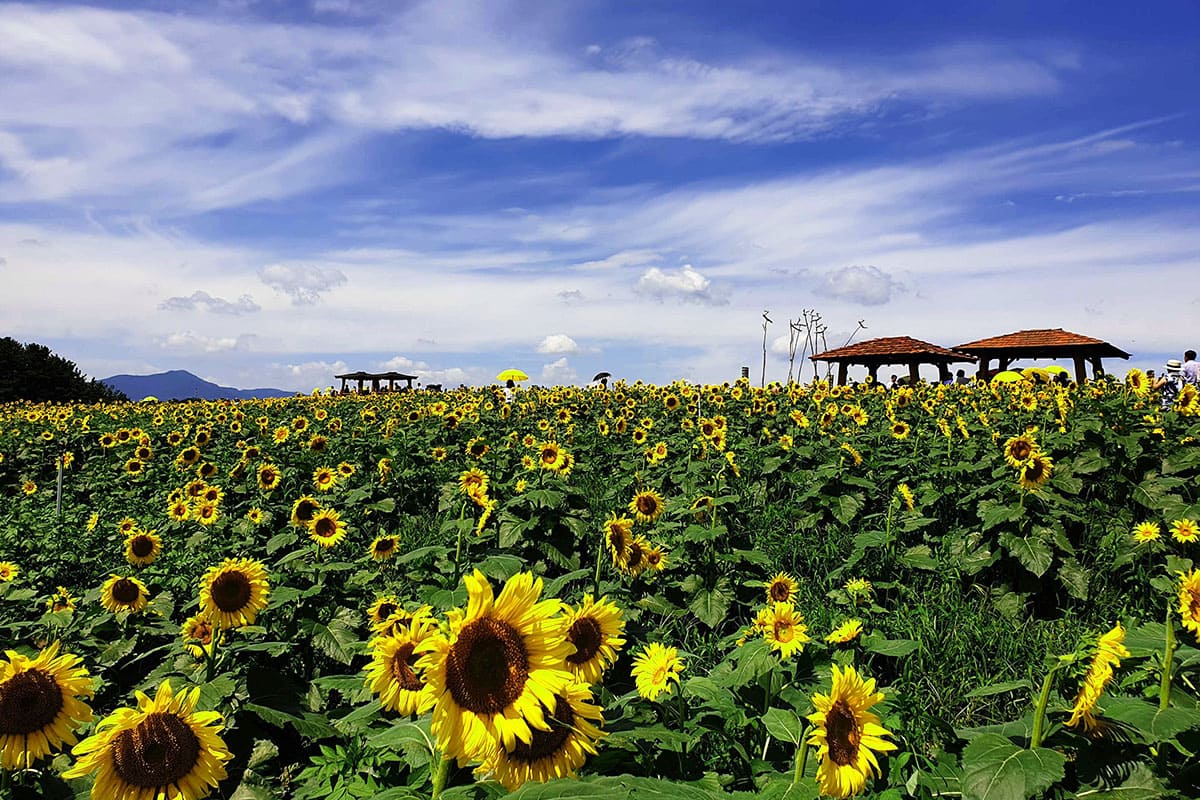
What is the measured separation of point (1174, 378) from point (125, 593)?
14.5 metres

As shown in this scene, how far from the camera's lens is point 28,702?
215cm

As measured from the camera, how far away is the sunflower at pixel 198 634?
312 cm

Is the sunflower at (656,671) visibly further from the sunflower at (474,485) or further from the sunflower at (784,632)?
the sunflower at (474,485)

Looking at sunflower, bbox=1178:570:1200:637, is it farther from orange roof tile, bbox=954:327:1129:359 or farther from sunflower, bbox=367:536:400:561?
orange roof tile, bbox=954:327:1129:359

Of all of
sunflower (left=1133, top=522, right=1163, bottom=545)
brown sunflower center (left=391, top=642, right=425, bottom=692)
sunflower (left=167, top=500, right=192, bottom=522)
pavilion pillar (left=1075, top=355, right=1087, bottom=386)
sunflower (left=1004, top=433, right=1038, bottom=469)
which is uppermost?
pavilion pillar (left=1075, top=355, right=1087, bottom=386)

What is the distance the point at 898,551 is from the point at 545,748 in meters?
4.76

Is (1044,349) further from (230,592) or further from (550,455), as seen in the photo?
(230,592)

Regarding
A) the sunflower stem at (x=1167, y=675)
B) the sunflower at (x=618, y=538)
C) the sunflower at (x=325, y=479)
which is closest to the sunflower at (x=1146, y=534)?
the sunflower stem at (x=1167, y=675)

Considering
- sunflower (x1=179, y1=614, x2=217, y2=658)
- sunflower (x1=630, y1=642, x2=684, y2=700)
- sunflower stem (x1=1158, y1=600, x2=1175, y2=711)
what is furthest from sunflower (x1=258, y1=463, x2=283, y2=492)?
sunflower stem (x1=1158, y1=600, x2=1175, y2=711)

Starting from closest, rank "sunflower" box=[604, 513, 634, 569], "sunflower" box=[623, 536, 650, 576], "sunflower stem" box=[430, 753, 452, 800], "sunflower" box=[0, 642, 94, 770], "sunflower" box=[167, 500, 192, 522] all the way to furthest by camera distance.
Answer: "sunflower stem" box=[430, 753, 452, 800] < "sunflower" box=[0, 642, 94, 770] < "sunflower" box=[604, 513, 634, 569] < "sunflower" box=[623, 536, 650, 576] < "sunflower" box=[167, 500, 192, 522]

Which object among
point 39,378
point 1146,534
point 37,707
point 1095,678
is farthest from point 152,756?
point 39,378

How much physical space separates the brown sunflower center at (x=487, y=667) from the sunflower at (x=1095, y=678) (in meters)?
1.40

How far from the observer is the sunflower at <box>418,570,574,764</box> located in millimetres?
1457

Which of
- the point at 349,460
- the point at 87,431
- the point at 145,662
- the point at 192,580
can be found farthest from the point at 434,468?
the point at 87,431
